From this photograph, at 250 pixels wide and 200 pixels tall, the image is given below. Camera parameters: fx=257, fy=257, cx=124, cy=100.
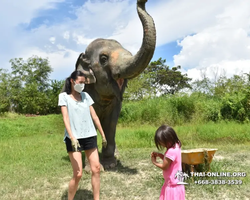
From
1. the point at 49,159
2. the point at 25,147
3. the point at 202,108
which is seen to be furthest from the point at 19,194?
the point at 202,108

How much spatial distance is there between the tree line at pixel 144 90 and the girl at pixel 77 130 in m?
9.78

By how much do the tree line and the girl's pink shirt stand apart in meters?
9.77

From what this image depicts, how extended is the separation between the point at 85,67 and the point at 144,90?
736 inches

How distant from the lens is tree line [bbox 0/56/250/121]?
482 inches

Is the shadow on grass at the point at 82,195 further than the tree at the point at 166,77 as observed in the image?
No

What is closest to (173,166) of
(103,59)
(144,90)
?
(103,59)

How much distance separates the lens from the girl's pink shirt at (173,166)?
246 centimetres

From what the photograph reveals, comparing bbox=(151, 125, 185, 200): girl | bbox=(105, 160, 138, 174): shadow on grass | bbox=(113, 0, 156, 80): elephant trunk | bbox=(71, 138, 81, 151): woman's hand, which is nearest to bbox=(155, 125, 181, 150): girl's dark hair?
bbox=(151, 125, 185, 200): girl

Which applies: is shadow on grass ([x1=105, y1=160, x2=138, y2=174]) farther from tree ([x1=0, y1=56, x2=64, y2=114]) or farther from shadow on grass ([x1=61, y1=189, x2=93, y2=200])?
tree ([x1=0, y1=56, x2=64, y2=114])

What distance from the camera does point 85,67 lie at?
4363 mm

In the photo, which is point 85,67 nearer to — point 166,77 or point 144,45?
point 144,45

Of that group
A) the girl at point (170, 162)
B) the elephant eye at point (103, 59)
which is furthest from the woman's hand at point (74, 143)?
the elephant eye at point (103, 59)

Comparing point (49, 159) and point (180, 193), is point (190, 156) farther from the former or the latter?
point (49, 159)

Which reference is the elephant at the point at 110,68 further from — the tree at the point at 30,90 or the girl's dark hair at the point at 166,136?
the tree at the point at 30,90
